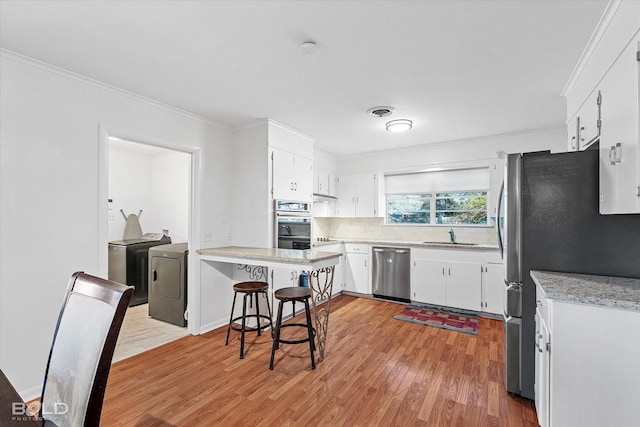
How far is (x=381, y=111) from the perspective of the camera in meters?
3.17

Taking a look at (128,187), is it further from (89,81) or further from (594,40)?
(594,40)

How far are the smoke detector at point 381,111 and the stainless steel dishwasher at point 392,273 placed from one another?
213cm

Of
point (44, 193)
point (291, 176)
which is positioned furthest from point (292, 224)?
point (44, 193)

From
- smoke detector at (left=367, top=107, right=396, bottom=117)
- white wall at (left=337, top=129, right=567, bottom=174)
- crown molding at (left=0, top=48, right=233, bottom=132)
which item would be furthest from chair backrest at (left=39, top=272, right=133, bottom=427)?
white wall at (left=337, top=129, right=567, bottom=174)

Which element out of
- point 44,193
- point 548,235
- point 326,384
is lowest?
point 326,384

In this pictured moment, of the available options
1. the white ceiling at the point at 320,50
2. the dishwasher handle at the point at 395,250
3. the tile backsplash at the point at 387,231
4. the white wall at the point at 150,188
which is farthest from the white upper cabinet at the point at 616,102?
the white wall at the point at 150,188

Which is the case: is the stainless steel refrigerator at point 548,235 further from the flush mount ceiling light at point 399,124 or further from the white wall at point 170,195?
the white wall at point 170,195

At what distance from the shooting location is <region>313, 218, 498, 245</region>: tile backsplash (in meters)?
4.42

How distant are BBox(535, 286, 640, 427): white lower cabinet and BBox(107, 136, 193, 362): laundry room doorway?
11.7ft

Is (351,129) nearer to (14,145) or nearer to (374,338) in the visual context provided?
(374,338)

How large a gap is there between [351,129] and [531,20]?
229cm

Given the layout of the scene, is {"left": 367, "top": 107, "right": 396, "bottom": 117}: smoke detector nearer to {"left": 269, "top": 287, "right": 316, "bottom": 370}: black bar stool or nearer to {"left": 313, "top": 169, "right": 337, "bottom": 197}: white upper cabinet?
{"left": 313, "top": 169, "right": 337, "bottom": 197}: white upper cabinet

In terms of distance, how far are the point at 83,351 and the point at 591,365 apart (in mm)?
2135

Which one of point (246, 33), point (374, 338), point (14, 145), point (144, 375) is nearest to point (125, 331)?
point (144, 375)
